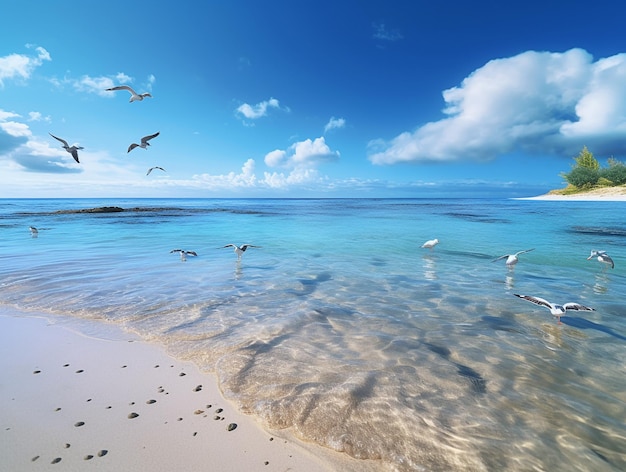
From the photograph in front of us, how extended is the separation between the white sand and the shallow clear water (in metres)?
0.30

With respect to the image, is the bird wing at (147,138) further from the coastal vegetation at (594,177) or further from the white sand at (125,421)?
the coastal vegetation at (594,177)

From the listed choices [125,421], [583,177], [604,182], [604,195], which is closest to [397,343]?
[125,421]

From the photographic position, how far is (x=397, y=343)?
5492mm

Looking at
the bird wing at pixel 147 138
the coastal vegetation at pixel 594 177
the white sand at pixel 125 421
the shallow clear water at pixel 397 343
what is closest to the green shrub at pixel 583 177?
the coastal vegetation at pixel 594 177

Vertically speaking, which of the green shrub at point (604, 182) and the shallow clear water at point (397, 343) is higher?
the green shrub at point (604, 182)

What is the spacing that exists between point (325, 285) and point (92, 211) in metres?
49.7

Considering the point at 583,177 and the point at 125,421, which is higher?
the point at 583,177

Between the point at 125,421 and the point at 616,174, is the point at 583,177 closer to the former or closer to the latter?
the point at 616,174

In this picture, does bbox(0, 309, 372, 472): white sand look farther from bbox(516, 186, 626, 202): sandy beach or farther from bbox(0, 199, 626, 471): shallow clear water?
bbox(516, 186, 626, 202): sandy beach

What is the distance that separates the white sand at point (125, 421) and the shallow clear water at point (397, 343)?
296 millimetres

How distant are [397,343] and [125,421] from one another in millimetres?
4126

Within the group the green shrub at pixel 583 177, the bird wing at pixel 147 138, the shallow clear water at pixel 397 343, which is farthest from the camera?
the green shrub at pixel 583 177

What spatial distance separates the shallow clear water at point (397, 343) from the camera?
3.41 m

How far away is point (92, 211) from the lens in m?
46.1
